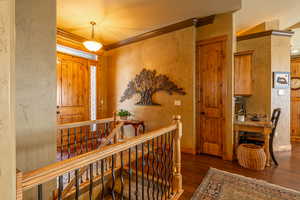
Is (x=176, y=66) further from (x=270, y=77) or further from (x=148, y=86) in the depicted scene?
(x=270, y=77)

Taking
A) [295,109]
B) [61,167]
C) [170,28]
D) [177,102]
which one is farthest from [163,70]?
[295,109]

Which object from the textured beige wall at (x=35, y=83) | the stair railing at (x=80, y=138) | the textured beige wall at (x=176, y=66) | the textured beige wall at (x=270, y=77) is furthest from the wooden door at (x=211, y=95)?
the textured beige wall at (x=35, y=83)

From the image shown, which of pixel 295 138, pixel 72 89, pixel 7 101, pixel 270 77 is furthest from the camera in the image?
pixel 295 138

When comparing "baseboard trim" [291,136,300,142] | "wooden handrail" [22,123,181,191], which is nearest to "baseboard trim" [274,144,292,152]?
"baseboard trim" [291,136,300,142]

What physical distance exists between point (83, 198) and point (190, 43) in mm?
3581

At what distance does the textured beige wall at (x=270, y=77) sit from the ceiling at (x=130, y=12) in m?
1.48

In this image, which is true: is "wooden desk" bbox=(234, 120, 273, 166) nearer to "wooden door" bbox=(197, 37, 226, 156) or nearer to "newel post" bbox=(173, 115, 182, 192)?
"wooden door" bbox=(197, 37, 226, 156)

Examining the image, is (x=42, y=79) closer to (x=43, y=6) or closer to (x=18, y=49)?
(x=18, y=49)

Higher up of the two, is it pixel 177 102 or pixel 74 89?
pixel 74 89

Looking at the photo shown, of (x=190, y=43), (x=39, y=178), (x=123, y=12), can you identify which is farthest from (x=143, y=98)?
(x=39, y=178)

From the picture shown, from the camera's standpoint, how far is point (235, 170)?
262 cm

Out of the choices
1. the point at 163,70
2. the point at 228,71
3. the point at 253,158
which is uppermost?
the point at 163,70

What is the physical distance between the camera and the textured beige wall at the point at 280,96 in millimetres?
3598

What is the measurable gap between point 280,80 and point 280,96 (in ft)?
1.29
